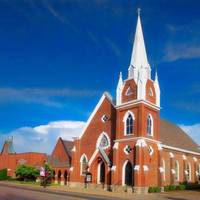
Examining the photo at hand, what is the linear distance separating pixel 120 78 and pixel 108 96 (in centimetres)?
380

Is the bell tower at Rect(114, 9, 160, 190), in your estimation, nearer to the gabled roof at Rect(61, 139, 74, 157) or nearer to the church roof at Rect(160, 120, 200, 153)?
the church roof at Rect(160, 120, 200, 153)

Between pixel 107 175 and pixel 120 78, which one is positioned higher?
pixel 120 78

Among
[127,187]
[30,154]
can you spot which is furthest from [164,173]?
[30,154]

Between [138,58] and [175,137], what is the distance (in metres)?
15.8

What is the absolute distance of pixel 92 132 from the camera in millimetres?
50688

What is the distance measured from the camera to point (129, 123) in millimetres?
43938

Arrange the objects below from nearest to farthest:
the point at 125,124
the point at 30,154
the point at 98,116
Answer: the point at 125,124 → the point at 98,116 → the point at 30,154

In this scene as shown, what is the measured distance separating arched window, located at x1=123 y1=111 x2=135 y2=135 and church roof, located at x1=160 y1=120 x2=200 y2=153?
7.01 metres

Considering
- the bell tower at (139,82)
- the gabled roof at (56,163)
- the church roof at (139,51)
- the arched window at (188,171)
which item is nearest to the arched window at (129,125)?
the bell tower at (139,82)

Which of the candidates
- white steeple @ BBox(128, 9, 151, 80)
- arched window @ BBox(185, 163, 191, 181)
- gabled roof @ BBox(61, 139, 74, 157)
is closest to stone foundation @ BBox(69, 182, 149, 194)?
gabled roof @ BBox(61, 139, 74, 157)

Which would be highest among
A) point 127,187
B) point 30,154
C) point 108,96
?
point 108,96

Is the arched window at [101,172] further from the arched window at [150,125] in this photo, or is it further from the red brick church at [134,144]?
the arched window at [150,125]

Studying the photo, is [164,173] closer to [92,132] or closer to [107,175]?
[107,175]

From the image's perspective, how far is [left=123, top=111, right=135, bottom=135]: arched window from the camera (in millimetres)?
43438
